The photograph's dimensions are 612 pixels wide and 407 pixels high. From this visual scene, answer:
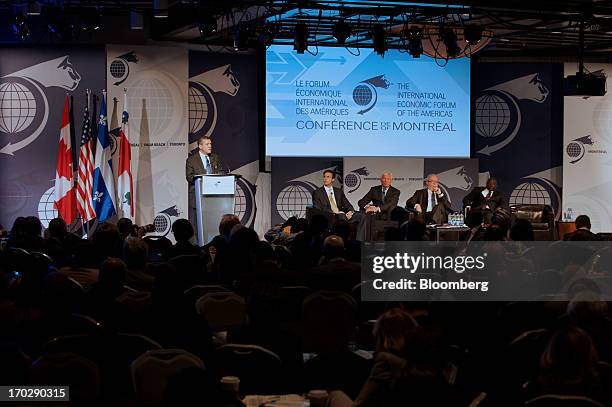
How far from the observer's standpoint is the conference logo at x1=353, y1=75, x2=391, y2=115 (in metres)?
15.8

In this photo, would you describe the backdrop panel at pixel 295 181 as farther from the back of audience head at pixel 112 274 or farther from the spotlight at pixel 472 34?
the back of audience head at pixel 112 274

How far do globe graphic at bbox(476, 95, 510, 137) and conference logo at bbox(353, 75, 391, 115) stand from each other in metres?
2.48

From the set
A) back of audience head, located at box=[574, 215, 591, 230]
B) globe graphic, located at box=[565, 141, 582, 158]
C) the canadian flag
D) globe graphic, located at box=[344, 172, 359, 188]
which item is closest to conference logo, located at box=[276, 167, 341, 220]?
globe graphic, located at box=[344, 172, 359, 188]

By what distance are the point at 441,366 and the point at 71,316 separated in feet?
7.88

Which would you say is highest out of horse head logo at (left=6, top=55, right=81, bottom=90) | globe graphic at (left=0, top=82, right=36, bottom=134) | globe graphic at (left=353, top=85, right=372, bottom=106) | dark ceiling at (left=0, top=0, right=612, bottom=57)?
dark ceiling at (left=0, top=0, right=612, bottom=57)

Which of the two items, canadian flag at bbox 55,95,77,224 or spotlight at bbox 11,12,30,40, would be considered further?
canadian flag at bbox 55,95,77,224

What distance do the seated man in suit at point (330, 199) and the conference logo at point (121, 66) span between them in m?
3.87

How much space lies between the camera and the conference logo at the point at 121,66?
48.7ft

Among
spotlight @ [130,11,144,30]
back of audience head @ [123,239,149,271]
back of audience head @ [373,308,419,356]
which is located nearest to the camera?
back of audience head @ [373,308,419,356]

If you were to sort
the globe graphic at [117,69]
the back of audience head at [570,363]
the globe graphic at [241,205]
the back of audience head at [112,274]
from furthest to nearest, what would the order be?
1. the globe graphic at [241,205]
2. the globe graphic at [117,69]
3. the back of audience head at [112,274]
4. the back of audience head at [570,363]

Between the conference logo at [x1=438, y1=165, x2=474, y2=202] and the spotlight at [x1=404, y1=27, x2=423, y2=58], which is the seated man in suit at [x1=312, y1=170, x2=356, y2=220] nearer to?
the spotlight at [x1=404, y1=27, x2=423, y2=58]

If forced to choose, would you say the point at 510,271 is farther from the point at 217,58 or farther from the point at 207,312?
the point at 217,58

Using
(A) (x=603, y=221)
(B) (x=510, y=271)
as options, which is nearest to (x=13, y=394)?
(B) (x=510, y=271)

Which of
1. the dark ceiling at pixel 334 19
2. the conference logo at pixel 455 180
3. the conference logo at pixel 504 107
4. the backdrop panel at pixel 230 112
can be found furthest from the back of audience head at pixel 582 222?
the backdrop panel at pixel 230 112
